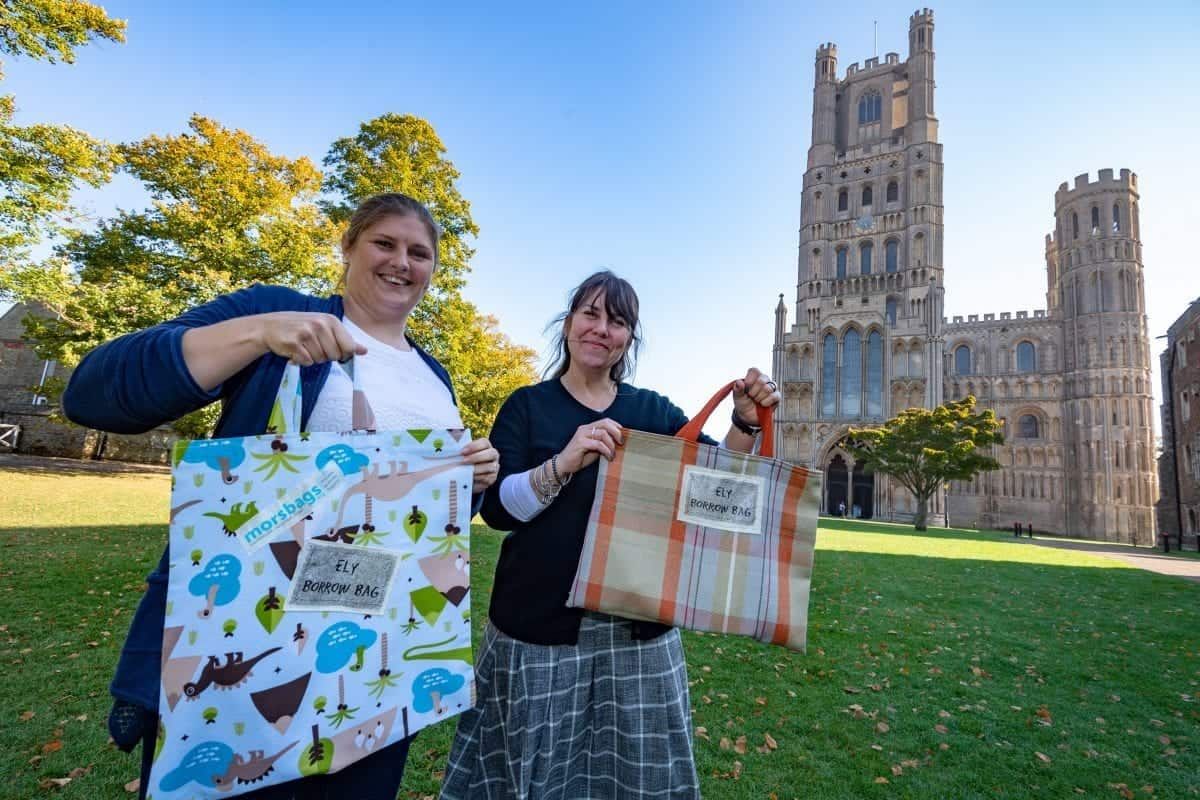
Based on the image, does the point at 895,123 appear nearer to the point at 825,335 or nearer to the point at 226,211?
the point at 825,335

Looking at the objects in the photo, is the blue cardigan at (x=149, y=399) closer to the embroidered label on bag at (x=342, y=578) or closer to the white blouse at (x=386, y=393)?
the white blouse at (x=386, y=393)

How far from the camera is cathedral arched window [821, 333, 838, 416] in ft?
157

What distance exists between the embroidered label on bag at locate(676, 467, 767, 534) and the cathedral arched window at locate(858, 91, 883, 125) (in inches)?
2533

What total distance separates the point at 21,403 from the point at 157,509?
26150 mm

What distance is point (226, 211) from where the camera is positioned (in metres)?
17.0

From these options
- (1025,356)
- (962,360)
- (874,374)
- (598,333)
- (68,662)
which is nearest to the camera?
(598,333)

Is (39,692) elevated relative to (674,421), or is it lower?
lower

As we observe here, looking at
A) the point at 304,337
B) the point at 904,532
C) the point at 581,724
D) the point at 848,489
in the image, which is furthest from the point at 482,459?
the point at 848,489

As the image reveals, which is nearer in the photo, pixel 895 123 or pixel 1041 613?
pixel 1041 613

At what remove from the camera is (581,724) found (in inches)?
77.2

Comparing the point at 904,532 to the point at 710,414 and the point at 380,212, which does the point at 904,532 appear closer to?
the point at 710,414

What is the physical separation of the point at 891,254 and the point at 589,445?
5616 cm

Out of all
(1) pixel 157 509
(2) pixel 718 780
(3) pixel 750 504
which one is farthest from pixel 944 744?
(1) pixel 157 509

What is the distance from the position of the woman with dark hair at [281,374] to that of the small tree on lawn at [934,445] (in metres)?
36.2
